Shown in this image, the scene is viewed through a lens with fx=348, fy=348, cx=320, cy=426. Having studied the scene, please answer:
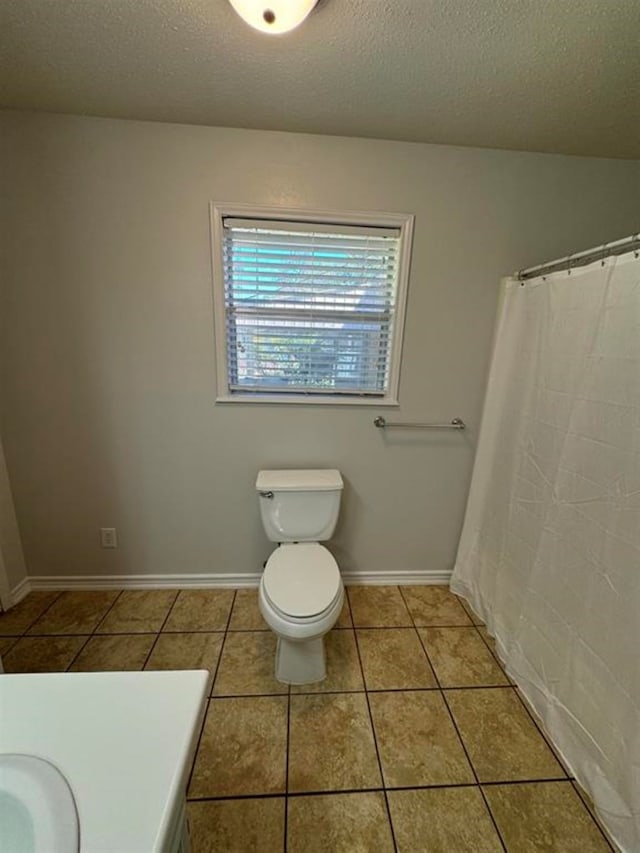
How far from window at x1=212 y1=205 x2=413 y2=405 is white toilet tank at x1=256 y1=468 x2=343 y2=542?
1.35ft

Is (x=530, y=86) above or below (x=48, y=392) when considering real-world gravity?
above

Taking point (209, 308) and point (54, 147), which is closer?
point (54, 147)

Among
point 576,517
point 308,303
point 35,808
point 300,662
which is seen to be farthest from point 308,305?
point 35,808

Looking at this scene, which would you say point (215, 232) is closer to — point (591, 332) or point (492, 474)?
point (591, 332)

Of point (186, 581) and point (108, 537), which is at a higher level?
point (108, 537)

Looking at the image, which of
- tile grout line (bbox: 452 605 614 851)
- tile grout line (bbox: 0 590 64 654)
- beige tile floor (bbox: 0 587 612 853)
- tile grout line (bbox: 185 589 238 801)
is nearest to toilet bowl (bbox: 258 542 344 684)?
beige tile floor (bbox: 0 587 612 853)

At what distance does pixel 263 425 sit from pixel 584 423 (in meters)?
1.35

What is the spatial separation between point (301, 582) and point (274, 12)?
5.82 ft

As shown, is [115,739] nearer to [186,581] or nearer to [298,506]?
[298,506]

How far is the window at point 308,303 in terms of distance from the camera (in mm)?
1605

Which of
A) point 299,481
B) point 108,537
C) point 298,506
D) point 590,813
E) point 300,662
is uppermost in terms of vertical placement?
point 299,481

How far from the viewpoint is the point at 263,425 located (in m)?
1.80

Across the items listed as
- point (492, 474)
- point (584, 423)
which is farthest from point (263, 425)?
point (584, 423)

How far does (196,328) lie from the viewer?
1.67m
